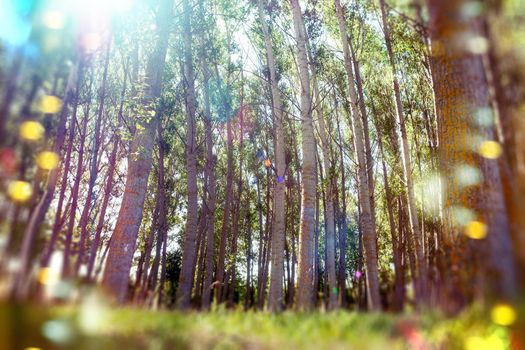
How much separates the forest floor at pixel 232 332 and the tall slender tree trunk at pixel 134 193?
3.81 metres

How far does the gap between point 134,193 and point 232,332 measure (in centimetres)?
523

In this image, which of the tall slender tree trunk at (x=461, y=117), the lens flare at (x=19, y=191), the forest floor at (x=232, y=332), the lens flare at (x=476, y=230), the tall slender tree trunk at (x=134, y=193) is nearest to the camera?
the forest floor at (x=232, y=332)

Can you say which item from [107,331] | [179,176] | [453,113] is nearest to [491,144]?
[453,113]

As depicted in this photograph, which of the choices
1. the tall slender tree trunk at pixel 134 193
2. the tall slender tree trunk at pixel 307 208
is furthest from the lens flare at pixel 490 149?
the tall slender tree trunk at pixel 134 193

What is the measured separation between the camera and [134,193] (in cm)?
728

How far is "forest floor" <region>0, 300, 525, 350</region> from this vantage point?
7.03 ft

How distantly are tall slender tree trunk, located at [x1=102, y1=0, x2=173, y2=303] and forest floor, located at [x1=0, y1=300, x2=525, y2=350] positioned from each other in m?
3.81

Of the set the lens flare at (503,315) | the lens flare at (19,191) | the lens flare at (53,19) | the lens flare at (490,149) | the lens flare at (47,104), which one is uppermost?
the lens flare at (53,19)

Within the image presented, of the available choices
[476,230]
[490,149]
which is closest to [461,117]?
[490,149]

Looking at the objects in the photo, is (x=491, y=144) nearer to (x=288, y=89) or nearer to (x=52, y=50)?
(x=52, y=50)

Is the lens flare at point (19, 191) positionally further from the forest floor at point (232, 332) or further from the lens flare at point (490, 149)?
the lens flare at point (490, 149)

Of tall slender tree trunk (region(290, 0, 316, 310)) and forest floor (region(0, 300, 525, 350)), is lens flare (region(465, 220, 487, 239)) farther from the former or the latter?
tall slender tree trunk (region(290, 0, 316, 310))

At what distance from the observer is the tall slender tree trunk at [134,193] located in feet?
22.1

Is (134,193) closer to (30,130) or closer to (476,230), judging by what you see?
(30,130)
